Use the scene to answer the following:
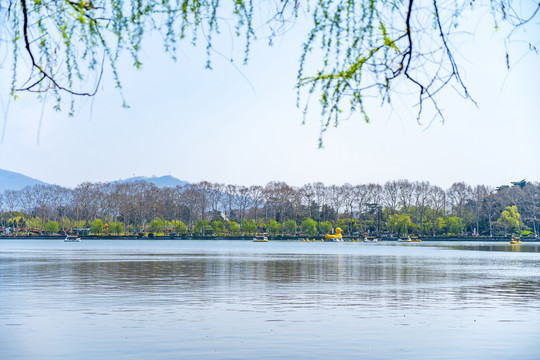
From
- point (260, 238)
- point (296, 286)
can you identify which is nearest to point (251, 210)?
point (260, 238)

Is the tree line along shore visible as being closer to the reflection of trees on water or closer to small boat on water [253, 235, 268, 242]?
small boat on water [253, 235, 268, 242]

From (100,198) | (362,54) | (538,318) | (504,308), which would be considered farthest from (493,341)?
(100,198)

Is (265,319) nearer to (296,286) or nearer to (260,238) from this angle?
(296,286)

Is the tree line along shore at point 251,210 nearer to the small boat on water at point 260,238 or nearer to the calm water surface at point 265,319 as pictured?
the small boat on water at point 260,238

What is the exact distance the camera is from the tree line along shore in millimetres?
136000

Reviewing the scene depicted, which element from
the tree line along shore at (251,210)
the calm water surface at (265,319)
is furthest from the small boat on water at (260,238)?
the calm water surface at (265,319)

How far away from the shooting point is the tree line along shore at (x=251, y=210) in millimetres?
136000

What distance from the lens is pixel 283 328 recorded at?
14.9 m

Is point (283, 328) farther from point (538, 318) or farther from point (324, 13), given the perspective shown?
point (324, 13)

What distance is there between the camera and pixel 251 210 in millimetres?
150375

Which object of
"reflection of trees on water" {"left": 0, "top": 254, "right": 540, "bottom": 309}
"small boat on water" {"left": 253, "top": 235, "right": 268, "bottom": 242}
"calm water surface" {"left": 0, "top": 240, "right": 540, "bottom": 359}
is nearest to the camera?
"calm water surface" {"left": 0, "top": 240, "right": 540, "bottom": 359}

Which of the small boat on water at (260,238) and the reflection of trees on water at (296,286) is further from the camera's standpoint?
the small boat on water at (260,238)

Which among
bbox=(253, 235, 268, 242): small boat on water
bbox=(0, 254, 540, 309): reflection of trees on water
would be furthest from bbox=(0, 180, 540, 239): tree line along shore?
bbox=(0, 254, 540, 309): reflection of trees on water

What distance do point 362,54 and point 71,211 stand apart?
497 feet
